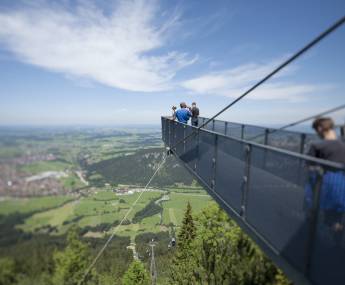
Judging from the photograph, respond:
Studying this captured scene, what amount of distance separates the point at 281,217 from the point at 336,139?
125 centimetres

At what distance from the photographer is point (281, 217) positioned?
380 cm

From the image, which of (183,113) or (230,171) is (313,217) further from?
(183,113)

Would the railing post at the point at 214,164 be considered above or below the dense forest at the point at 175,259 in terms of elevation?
above

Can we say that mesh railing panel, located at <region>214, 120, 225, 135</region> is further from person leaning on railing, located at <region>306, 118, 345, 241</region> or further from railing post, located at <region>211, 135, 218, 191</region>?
person leaning on railing, located at <region>306, 118, 345, 241</region>

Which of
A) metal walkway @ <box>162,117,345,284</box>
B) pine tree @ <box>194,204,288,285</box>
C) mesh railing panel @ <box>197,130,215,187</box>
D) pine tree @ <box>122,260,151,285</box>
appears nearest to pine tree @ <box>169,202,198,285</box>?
pine tree @ <box>194,204,288,285</box>

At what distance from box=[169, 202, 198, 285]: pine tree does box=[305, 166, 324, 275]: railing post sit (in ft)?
92.0

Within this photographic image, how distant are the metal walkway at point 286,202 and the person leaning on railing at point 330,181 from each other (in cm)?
1

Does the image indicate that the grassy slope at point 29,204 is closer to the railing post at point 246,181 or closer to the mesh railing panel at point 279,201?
the mesh railing panel at point 279,201

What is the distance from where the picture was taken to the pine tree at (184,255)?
1222 inches

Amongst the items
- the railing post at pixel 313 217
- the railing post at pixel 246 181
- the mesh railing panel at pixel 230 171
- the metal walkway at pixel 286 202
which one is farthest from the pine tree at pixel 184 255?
the railing post at pixel 313 217

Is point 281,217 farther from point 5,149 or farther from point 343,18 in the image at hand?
point 5,149

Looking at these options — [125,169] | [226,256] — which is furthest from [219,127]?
[226,256]

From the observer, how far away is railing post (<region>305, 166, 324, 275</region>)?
2.98 meters

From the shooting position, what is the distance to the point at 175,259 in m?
39.8
